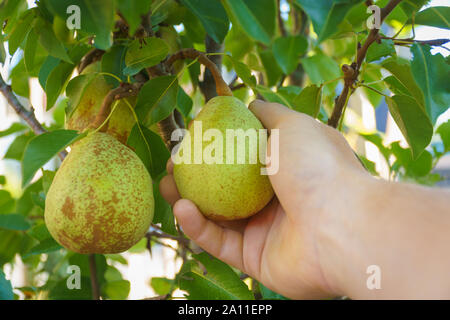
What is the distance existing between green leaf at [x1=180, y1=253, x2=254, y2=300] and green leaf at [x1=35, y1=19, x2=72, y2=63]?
45cm

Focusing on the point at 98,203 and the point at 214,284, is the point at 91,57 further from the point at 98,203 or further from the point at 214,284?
the point at 214,284

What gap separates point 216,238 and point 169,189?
129 mm

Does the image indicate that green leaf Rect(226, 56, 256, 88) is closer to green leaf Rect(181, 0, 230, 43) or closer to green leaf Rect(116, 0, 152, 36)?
green leaf Rect(181, 0, 230, 43)

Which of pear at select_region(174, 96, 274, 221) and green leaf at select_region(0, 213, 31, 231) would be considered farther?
green leaf at select_region(0, 213, 31, 231)

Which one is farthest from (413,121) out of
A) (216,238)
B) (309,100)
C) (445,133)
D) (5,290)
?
(5,290)

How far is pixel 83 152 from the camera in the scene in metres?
0.72

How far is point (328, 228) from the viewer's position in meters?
0.68

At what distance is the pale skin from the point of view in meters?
0.58

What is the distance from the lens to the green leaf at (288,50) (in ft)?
3.79

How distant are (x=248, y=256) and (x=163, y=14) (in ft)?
1.54

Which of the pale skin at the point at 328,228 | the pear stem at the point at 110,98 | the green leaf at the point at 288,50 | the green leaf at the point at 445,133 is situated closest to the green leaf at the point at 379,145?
the green leaf at the point at 445,133

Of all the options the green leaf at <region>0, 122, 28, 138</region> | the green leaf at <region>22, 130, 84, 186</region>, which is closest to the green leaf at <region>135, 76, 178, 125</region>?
the green leaf at <region>22, 130, 84, 186</region>
